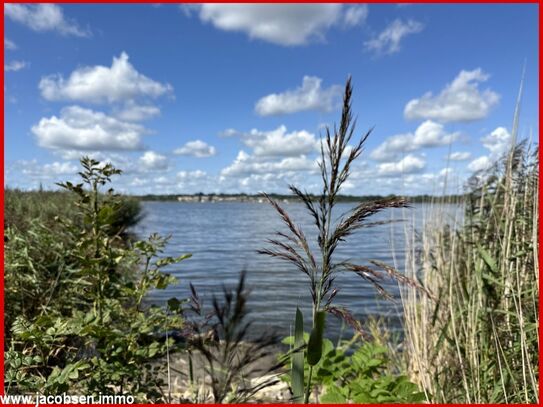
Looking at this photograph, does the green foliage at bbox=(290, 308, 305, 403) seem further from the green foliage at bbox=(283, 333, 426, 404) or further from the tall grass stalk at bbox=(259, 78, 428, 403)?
the green foliage at bbox=(283, 333, 426, 404)

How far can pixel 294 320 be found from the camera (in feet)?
9.51

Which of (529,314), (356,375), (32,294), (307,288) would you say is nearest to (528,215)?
(529,314)

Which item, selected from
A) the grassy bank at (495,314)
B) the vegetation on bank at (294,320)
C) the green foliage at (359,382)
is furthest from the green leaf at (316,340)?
the grassy bank at (495,314)

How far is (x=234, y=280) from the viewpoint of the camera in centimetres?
1220

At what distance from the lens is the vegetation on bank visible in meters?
1.32

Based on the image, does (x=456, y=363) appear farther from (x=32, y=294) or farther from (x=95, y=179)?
(x=32, y=294)

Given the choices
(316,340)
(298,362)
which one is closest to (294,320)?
(298,362)

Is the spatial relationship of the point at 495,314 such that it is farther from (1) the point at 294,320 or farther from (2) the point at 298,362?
(2) the point at 298,362

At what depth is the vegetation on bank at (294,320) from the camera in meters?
1.32

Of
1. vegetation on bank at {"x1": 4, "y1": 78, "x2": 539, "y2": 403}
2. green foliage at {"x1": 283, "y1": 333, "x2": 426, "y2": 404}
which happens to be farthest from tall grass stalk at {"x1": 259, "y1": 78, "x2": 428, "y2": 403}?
green foliage at {"x1": 283, "y1": 333, "x2": 426, "y2": 404}

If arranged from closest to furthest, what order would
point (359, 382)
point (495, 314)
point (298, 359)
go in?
point (298, 359)
point (359, 382)
point (495, 314)

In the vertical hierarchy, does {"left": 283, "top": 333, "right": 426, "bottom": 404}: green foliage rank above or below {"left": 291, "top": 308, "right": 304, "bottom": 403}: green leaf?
below

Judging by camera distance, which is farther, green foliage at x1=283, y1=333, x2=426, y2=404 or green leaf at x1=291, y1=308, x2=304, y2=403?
green foliage at x1=283, y1=333, x2=426, y2=404

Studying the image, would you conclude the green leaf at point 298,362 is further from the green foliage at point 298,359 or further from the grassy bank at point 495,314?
the grassy bank at point 495,314
